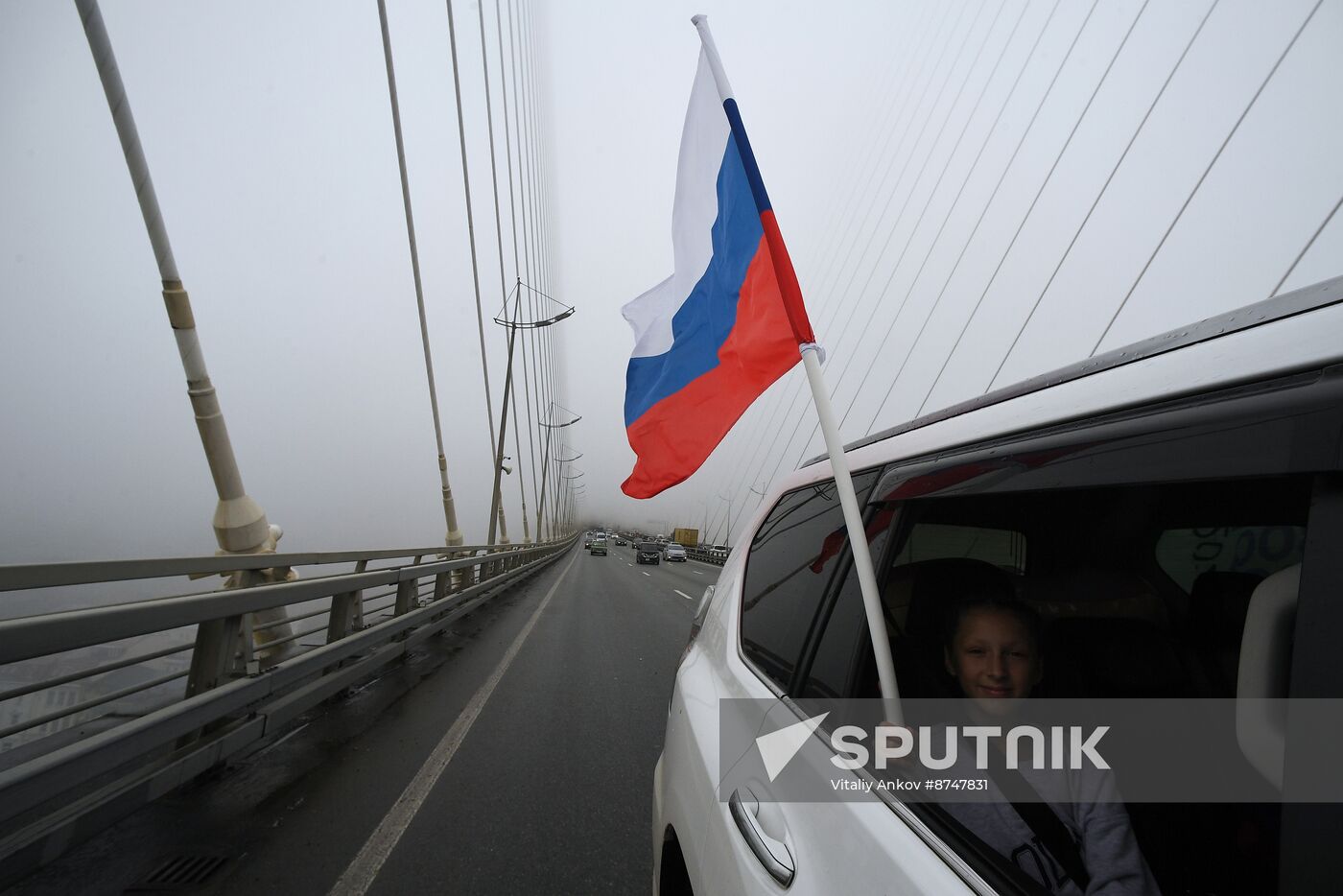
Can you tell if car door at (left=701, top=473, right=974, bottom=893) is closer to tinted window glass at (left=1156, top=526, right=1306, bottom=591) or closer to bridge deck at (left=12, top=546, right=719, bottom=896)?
tinted window glass at (left=1156, top=526, right=1306, bottom=591)

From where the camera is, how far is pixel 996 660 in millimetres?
1329

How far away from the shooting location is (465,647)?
8.23m

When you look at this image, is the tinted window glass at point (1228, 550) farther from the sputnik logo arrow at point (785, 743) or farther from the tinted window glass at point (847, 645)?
the sputnik logo arrow at point (785, 743)

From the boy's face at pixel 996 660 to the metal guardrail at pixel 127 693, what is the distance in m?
3.11

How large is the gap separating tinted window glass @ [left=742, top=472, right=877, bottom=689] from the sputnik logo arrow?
18cm

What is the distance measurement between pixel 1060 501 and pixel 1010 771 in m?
0.84

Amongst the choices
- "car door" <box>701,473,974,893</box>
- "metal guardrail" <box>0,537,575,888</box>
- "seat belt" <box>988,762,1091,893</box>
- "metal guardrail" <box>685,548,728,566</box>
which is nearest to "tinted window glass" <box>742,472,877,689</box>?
"car door" <box>701,473,974,893</box>

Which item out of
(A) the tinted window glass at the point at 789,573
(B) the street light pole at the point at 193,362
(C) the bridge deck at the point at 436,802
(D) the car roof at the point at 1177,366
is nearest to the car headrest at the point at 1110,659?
(A) the tinted window glass at the point at 789,573

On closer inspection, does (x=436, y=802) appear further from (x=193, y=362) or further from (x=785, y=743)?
(x=193, y=362)

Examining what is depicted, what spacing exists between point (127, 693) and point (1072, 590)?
4.22 meters

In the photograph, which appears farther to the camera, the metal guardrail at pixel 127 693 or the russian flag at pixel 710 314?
the russian flag at pixel 710 314

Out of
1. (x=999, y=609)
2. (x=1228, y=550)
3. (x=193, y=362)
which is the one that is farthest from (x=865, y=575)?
(x=193, y=362)

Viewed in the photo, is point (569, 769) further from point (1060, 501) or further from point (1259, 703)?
point (1259, 703)

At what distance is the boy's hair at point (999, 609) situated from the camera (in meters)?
1.38
